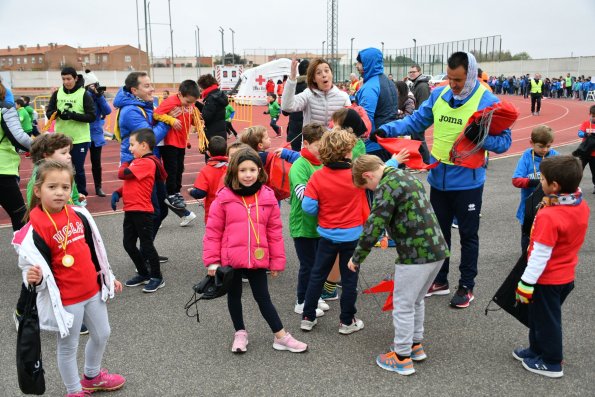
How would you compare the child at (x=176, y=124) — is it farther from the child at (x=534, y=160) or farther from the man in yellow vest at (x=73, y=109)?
the child at (x=534, y=160)

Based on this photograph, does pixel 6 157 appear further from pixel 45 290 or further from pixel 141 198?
pixel 45 290

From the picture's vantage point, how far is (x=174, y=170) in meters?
7.62

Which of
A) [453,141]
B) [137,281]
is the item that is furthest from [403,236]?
[137,281]

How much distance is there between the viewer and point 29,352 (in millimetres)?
2943

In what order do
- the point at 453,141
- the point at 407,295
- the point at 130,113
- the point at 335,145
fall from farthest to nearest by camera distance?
1. the point at 130,113
2. the point at 453,141
3. the point at 335,145
4. the point at 407,295

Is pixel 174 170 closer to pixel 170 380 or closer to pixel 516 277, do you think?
pixel 170 380

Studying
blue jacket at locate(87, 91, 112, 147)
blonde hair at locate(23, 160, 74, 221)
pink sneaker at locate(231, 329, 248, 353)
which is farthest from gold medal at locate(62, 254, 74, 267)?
blue jacket at locate(87, 91, 112, 147)

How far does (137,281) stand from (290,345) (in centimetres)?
212

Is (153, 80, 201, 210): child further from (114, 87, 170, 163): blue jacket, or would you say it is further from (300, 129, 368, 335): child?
(300, 129, 368, 335): child

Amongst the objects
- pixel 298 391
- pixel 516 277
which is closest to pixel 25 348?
pixel 298 391

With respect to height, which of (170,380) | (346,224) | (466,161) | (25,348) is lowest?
(170,380)

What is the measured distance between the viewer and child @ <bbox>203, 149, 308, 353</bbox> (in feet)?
12.6

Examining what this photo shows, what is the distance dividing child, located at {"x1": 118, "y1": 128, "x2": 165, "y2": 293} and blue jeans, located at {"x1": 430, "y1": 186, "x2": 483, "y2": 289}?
2678mm

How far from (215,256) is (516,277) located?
2.10m
